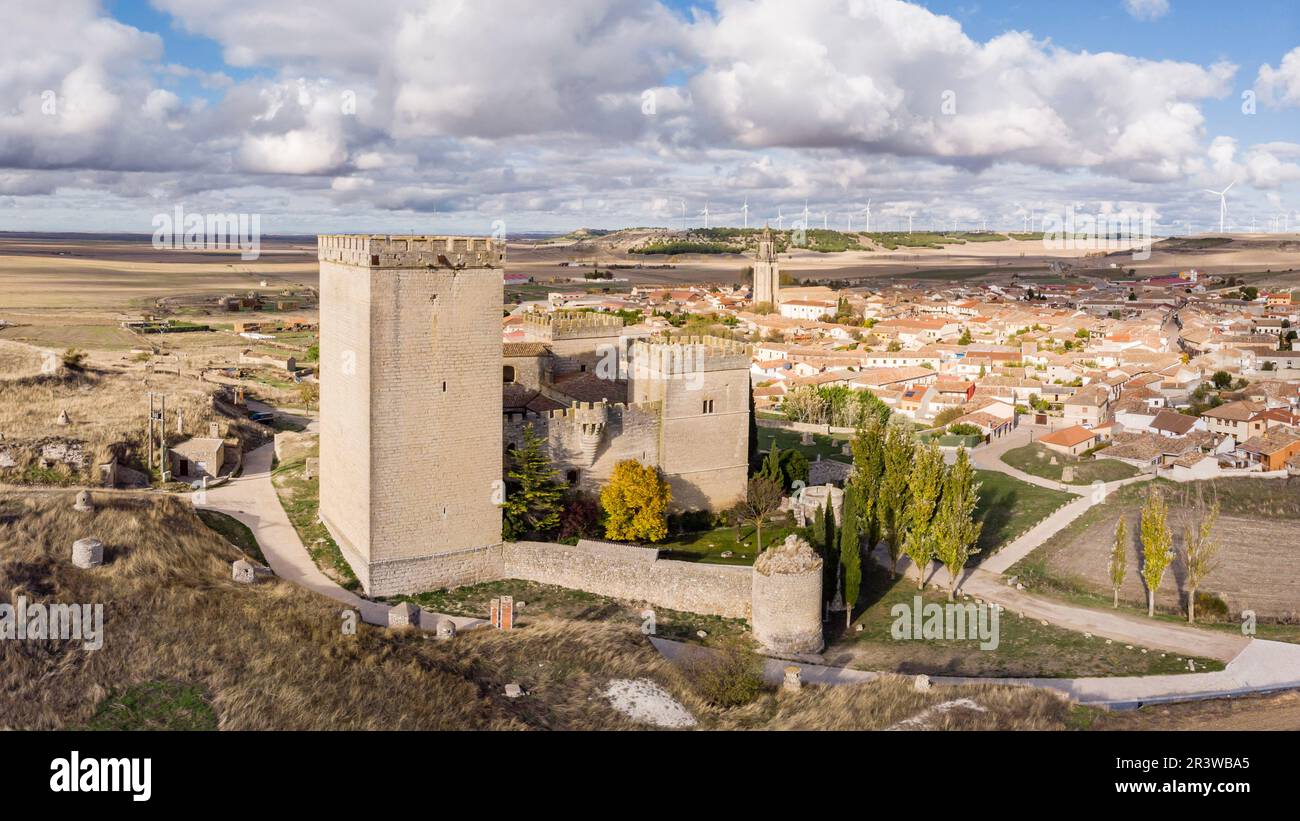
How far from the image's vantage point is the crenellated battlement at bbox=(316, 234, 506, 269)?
21312mm

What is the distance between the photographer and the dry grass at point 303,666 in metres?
16.2

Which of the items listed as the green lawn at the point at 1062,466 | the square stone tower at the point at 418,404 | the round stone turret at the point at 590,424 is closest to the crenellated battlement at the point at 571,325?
the round stone turret at the point at 590,424

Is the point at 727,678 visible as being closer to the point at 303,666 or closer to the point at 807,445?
the point at 303,666

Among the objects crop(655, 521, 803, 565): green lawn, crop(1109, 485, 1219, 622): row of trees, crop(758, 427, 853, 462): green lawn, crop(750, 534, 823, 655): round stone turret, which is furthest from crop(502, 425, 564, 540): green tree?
crop(1109, 485, 1219, 622): row of trees

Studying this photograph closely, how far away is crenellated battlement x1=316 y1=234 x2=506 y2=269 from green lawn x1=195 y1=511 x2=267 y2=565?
7.03 meters

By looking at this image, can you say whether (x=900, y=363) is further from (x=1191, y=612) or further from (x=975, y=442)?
(x=1191, y=612)

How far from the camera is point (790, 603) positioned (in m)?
21.4

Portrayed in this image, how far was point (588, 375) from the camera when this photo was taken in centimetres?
3175

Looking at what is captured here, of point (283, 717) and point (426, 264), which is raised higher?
point (426, 264)

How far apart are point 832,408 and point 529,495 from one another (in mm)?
28995

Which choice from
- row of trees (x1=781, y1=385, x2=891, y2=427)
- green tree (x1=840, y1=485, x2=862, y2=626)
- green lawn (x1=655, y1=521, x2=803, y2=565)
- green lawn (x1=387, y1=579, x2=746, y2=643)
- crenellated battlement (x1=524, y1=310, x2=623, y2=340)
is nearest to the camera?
green lawn (x1=387, y1=579, x2=746, y2=643)

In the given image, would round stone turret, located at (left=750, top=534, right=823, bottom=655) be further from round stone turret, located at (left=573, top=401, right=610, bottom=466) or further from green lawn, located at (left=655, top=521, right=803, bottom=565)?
round stone turret, located at (left=573, top=401, right=610, bottom=466)

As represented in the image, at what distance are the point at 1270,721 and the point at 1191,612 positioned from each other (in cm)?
694

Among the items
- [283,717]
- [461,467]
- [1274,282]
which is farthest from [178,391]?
[1274,282]
